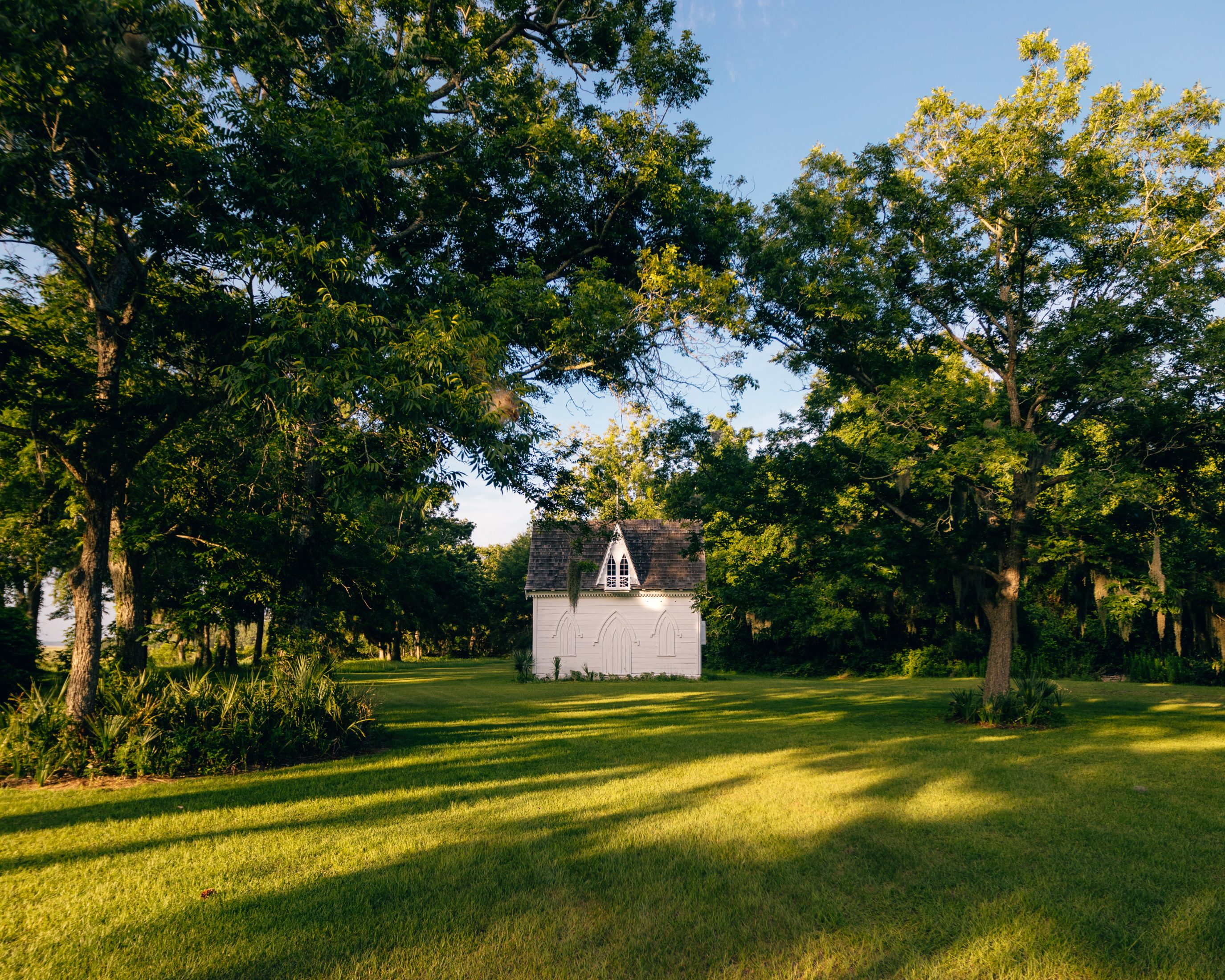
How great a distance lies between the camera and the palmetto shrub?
8992 mm

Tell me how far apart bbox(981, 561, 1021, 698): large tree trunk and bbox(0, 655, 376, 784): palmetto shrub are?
12622 mm

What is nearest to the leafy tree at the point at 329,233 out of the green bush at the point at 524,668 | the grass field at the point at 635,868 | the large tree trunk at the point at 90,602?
the large tree trunk at the point at 90,602

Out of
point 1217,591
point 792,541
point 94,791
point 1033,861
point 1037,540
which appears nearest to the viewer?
point 1033,861

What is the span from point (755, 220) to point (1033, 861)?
1216 centimetres

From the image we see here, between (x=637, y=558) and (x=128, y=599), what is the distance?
67.6ft

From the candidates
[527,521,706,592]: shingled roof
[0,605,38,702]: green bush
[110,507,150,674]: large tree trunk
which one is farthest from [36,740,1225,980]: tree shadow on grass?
[527,521,706,592]: shingled roof

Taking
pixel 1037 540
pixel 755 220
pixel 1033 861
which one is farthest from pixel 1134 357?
pixel 1033 861

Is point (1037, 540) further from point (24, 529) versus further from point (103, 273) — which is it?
point (24, 529)

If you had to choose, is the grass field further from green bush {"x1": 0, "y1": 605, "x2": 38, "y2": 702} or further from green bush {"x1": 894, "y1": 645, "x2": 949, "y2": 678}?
green bush {"x1": 894, "y1": 645, "x2": 949, "y2": 678}

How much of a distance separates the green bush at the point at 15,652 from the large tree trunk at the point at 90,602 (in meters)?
5.09

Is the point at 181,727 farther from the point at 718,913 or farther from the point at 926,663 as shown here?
the point at 926,663

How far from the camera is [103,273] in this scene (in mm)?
10641

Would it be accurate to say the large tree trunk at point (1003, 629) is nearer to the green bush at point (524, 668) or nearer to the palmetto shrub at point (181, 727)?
the palmetto shrub at point (181, 727)

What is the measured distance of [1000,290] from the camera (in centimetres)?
1488
